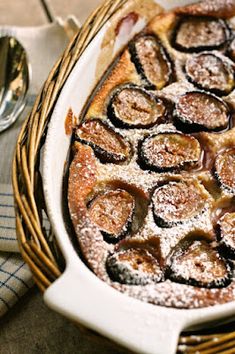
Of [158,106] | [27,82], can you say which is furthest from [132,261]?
[27,82]

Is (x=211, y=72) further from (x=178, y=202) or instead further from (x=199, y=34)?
(x=178, y=202)

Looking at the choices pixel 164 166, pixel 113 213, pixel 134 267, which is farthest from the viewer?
pixel 164 166

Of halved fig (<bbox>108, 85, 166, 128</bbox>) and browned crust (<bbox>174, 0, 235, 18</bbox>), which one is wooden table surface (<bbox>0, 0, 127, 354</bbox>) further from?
browned crust (<bbox>174, 0, 235, 18</bbox>)

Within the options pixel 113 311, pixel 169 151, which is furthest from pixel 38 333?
pixel 169 151

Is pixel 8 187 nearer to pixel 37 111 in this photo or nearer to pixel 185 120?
pixel 37 111

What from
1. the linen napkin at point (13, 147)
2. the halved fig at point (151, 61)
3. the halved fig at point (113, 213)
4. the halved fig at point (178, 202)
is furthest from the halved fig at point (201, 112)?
the linen napkin at point (13, 147)

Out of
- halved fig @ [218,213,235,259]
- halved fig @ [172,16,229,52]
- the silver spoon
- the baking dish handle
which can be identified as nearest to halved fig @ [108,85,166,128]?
halved fig @ [172,16,229,52]

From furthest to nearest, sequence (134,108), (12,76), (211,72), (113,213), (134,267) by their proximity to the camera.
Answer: (12,76) < (211,72) < (134,108) < (113,213) < (134,267)
